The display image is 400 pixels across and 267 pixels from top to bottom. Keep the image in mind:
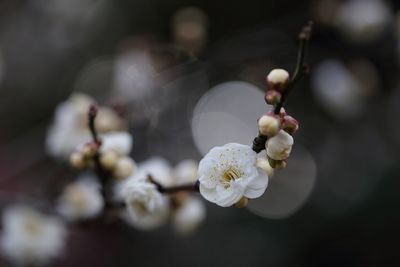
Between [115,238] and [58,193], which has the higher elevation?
[115,238]

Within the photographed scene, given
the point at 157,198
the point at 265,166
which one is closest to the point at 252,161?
the point at 265,166

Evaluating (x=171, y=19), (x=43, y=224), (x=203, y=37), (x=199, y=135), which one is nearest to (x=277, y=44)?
(x=203, y=37)

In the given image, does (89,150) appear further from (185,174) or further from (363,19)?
(363,19)

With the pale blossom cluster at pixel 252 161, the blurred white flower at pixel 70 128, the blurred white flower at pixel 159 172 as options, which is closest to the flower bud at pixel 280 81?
the pale blossom cluster at pixel 252 161

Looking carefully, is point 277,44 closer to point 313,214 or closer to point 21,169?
point 313,214

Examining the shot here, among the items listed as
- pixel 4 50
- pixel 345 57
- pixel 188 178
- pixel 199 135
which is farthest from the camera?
pixel 4 50

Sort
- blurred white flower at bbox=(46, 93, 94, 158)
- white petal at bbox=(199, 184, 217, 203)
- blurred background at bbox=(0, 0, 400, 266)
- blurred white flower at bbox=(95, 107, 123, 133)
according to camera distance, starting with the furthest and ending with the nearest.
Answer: blurred background at bbox=(0, 0, 400, 266), blurred white flower at bbox=(46, 93, 94, 158), blurred white flower at bbox=(95, 107, 123, 133), white petal at bbox=(199, 184, 217, 203)

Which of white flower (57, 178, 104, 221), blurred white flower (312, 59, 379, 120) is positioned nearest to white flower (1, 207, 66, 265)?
white flower (57, 178, 104, 221)

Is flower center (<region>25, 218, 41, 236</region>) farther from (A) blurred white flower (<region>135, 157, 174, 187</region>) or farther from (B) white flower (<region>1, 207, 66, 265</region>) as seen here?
(A) blurred white flower (<region>135, 157, 174, 187</region>)
